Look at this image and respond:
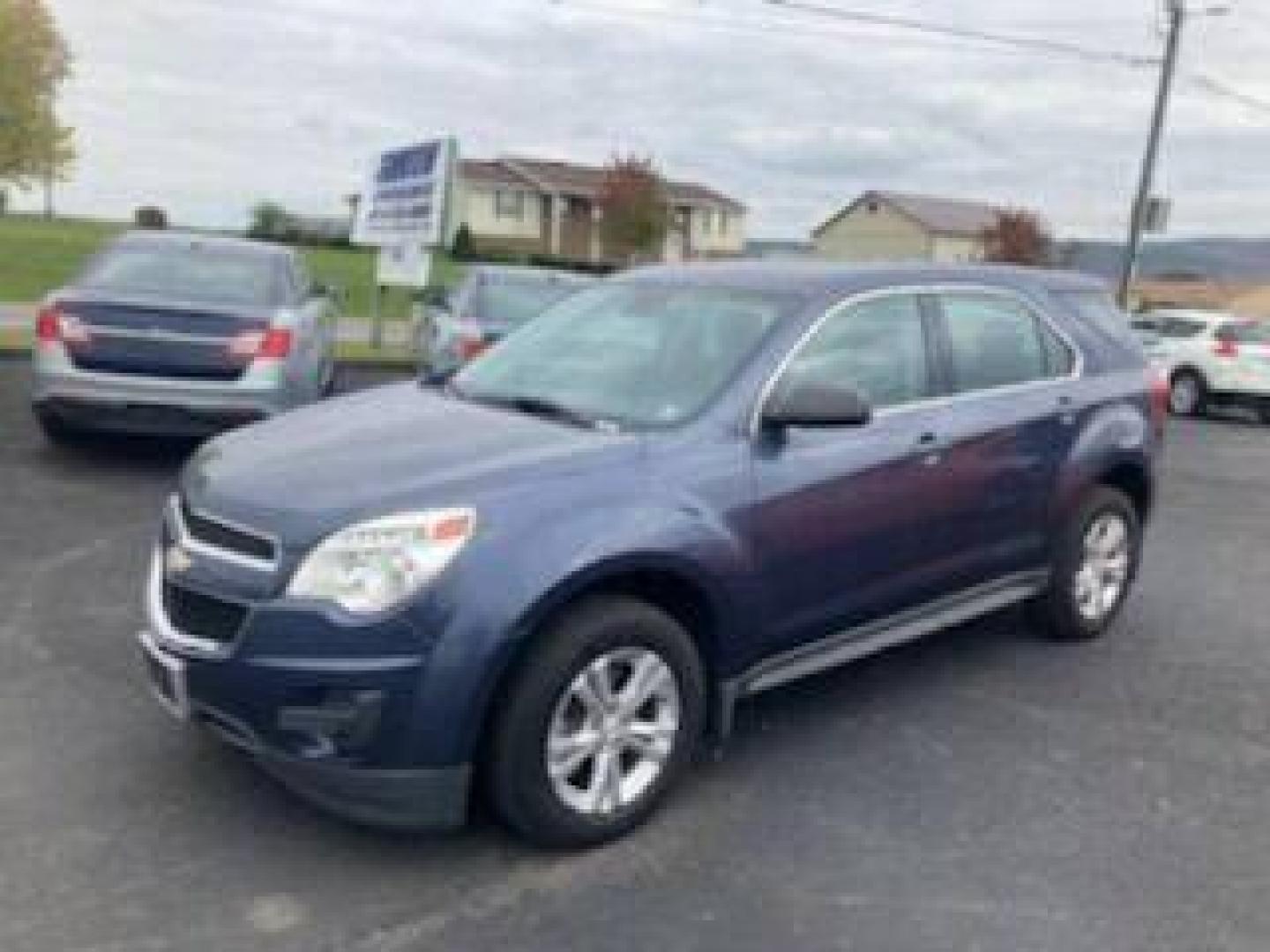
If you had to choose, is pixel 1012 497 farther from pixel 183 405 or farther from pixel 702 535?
pixel 183 405

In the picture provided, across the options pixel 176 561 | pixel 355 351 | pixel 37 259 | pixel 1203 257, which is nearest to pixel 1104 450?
pixel 176 561

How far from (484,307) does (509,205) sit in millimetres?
62872

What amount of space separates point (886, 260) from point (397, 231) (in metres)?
13.2

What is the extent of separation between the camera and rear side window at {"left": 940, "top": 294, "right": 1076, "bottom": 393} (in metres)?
4.92

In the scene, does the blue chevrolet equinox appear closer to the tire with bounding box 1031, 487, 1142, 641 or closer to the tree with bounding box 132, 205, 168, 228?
the tire with bounding box 1031, 487, 1142, 641

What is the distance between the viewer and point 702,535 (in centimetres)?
376

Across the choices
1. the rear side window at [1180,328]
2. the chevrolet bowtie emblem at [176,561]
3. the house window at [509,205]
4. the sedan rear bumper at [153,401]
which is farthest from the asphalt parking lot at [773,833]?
the house window at [509,205]

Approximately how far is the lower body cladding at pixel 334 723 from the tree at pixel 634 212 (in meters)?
51.8

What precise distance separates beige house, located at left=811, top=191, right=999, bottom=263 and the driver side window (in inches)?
2699

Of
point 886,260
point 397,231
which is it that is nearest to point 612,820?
point 886,260

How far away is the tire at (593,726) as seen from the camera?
3430 mm

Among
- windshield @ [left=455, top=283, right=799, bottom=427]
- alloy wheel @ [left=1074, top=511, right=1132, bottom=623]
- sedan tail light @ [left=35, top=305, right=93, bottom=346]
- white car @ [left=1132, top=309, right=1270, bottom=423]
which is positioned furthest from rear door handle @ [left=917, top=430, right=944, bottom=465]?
white car @ [left=1132, top=309, right=1270, bottom=423]

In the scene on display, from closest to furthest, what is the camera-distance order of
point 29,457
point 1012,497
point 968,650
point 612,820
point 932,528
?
point 612,820, point 932,528, point 1012,497, point 968,650, point 29,457

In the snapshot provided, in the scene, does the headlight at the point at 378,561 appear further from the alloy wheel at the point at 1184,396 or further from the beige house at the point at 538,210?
the beige house at the point at 538,210
